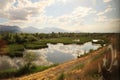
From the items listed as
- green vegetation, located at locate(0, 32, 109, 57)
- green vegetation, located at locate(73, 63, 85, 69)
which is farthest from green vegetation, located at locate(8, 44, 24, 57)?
green vegetation, located at locate(73, 63, 85, 69)

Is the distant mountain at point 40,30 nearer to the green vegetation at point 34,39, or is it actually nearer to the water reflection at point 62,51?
the green vegetation at point 34,39

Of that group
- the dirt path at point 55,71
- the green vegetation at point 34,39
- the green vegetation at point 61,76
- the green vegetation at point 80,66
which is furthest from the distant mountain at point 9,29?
the green vegetation at point 80,66

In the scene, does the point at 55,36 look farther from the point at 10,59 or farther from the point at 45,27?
the point at 10,59

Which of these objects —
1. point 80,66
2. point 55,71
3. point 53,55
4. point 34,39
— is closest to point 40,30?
point 34,39

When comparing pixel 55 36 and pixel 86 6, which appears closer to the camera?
pixel 55 36

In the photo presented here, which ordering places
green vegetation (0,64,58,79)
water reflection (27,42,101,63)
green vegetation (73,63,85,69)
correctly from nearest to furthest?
green vegetation (0,64,58,79)
water reflection (27,42,101,63)
green vegetation (73,63,85,69)

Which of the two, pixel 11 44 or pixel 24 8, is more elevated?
pixel 24 8

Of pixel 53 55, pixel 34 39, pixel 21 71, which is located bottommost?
pixel 21 71

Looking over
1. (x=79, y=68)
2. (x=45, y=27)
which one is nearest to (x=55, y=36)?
(x=45, y=27)

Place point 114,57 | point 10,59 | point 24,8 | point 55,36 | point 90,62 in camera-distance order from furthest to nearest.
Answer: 1. point 114,57
2. point 90,62
3. point 55,36
4. point 24,8
5. point 10,59

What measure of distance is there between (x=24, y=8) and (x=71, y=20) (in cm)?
57

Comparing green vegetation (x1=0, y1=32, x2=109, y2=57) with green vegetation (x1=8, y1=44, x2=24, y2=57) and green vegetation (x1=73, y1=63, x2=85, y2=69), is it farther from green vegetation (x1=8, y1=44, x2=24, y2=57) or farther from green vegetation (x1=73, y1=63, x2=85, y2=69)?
green vegetation (x1=73, y1=63, x2=85, y2=69)

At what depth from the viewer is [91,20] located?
2779mm

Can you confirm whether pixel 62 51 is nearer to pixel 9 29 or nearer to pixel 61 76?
pixel 61 76
